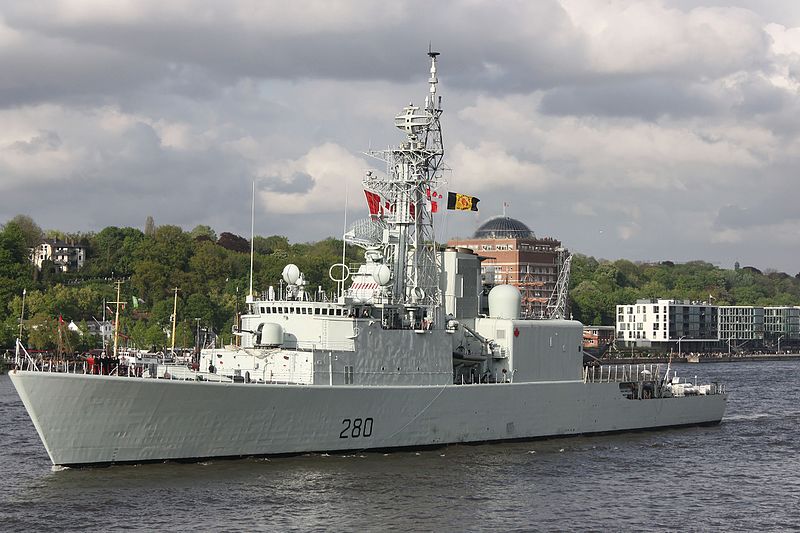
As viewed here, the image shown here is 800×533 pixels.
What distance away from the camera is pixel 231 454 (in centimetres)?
3139

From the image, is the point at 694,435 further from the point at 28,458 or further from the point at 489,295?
the point at 28,458

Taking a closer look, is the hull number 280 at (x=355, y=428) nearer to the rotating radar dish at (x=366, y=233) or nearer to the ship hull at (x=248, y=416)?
the ship hull at (x=248, y=416)

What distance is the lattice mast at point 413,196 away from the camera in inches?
1487

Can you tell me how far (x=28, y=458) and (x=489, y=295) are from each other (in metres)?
17.8

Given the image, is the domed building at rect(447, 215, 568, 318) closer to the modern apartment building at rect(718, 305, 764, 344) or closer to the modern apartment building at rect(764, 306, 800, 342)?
the modern apartment building at rect(718, 305, 764, 344)

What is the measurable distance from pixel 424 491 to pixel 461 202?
13.8m

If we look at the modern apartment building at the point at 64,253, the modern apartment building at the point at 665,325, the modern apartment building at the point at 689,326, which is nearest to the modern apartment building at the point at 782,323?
the modern apartment building at the point at 689,326

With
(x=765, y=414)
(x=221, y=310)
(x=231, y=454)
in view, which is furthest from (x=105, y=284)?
(x=231, y=454)

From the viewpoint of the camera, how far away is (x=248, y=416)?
1230 inches

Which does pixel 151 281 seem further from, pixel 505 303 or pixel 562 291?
pixel 505 303

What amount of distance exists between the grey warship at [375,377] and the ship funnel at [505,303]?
0.05m

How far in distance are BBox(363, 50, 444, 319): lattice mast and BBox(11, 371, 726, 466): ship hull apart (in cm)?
441

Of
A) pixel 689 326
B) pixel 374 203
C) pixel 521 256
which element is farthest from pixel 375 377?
pixel 689 326

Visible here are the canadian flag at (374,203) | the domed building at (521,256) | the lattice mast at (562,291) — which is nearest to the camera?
the canadian flag at (374,203)
